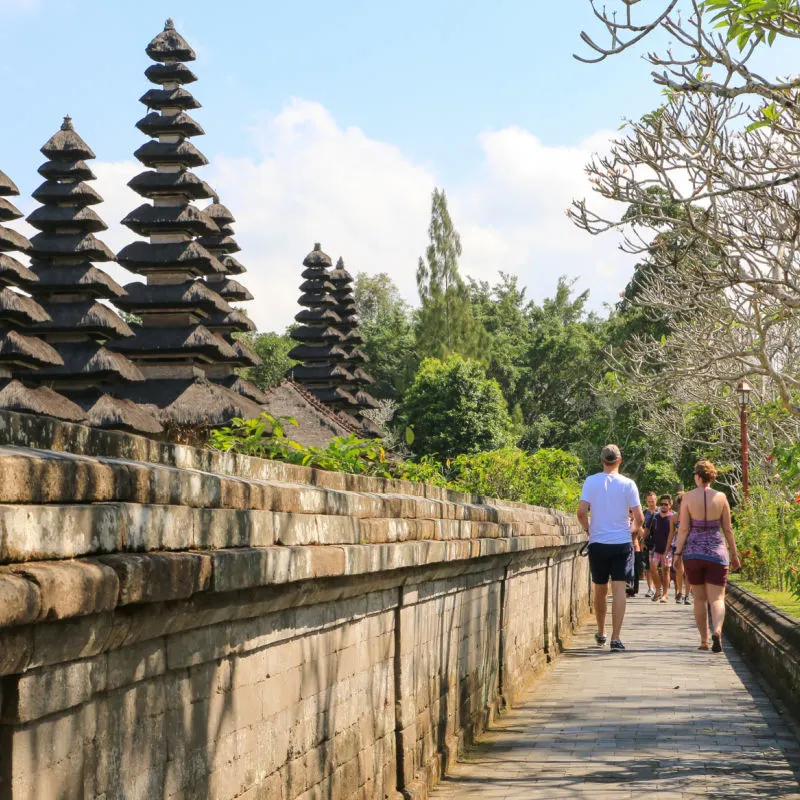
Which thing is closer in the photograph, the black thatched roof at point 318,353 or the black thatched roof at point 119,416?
the black thatched roof at point 119,416

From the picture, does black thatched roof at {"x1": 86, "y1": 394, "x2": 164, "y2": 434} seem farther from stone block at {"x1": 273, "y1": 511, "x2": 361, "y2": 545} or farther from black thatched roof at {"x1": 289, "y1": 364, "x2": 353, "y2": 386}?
stone block at {"x1": 273, "y1": 511, "x2": 361, "y2": 545}

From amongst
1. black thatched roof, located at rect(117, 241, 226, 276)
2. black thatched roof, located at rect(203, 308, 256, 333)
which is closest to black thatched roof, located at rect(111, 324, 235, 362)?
black thatched roof, located at rect(117, 241, 226, 276)

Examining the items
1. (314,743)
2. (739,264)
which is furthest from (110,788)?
(739,264)

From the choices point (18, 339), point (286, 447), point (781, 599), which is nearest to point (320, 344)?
point (18, 339)

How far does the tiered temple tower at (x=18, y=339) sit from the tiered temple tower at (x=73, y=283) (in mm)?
1954

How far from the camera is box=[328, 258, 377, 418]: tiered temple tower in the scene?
6450 centimetres

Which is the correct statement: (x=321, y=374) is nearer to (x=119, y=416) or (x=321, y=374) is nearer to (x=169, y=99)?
(x=169, y=99)

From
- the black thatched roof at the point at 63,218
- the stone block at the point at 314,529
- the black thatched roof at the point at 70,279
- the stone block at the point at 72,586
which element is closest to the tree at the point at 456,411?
the black thatched roof at the point at 70,279

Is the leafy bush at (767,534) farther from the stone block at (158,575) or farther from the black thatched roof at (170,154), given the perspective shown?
the black thatched roof at (170,154)

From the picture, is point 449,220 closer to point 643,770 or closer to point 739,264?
point 739,264

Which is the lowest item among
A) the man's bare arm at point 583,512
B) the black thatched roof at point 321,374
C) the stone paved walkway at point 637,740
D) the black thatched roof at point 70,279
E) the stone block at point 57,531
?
the stone paved walkway at point 637,740

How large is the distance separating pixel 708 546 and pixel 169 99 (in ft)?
113

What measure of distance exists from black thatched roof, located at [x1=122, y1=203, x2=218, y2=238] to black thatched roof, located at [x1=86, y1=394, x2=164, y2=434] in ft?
23.2

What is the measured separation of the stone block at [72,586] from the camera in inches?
101
